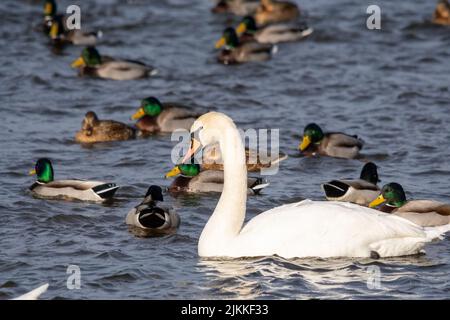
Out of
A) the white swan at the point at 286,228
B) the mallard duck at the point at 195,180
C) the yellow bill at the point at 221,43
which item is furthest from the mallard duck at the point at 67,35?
the white swan at the point at 286,228

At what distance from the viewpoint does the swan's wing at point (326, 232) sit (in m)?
11.1

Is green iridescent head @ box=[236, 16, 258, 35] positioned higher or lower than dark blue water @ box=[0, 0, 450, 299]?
higher

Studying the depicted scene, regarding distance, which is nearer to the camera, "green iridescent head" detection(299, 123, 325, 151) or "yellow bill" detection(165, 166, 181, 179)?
"yellow bill" detection(165, 166, 181, 179)

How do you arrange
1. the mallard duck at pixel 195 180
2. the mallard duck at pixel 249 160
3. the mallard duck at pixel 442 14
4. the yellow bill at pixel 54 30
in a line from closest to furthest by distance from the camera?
the mallard duck at pixel 195 180, the mallard duck at pixel 249 160, the yellow bill at pixel 54 30, the mallard duck at pixel 442 14

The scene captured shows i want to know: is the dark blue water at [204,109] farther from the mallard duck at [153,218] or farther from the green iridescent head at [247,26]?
the green iridescent head at [247,26]

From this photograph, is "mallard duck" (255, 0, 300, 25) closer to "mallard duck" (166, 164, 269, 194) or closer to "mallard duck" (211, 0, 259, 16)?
"mallard duck" (211, 0, 259, 16)

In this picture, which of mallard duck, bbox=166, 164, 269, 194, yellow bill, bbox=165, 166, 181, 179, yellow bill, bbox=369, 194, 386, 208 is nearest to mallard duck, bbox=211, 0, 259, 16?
yellow bill, bbox=165, 166, 181, 179

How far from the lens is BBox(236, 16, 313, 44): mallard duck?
24.8m

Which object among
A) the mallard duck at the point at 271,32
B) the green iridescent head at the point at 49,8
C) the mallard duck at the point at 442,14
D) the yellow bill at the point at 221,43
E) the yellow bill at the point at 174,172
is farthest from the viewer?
the green iridescent head at the point at 49,8

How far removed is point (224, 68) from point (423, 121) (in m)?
5.31

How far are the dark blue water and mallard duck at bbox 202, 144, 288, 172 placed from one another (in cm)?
18

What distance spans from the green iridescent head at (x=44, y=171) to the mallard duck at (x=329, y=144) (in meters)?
3.69

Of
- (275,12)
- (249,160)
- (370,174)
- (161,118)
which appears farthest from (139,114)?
(275,12)

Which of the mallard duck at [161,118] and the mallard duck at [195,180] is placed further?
the mallard duck at [161,118]
